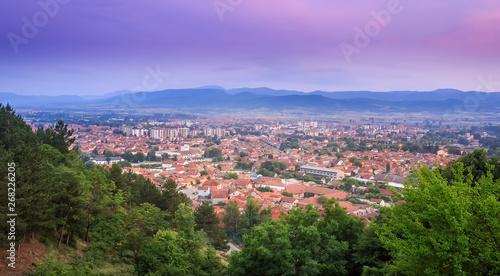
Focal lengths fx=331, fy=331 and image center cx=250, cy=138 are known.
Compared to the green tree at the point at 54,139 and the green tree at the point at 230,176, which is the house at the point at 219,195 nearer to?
the green tree at the point at 230,176

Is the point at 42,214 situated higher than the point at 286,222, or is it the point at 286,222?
the point at 42,214

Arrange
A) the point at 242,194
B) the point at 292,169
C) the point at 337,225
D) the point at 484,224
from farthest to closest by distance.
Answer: the point at 292,169 → the point at 242,194 → the point at 337,225 → the point at 484,224

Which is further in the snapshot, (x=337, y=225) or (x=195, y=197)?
(x=195, y=197)

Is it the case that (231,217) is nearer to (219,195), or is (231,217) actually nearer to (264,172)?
(219,195)

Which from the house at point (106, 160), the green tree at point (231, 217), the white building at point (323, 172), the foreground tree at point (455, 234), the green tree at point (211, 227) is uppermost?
the foreground tree at point (455, 234)

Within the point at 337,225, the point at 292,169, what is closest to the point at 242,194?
the point at 292,169

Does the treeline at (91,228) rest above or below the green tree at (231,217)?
above

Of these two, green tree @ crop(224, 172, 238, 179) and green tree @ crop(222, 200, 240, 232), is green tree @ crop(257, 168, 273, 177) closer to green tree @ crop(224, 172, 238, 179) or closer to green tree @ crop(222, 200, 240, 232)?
green tree @ crop(224, 172, 238, 179)

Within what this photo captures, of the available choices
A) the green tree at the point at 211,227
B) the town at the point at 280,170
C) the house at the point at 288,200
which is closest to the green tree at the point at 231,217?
the town at the point at 280,170

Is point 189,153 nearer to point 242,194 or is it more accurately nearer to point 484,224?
point 242,194
